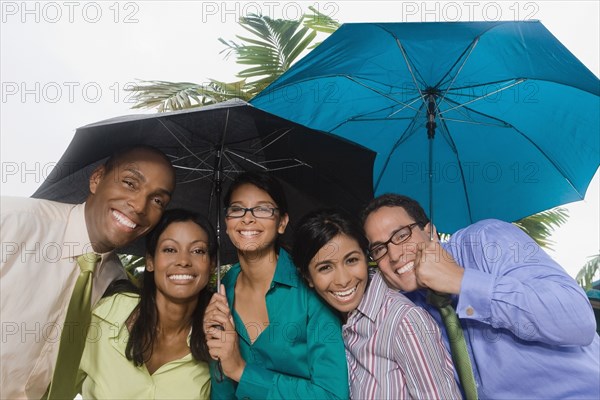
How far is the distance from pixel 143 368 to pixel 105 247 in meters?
0.82

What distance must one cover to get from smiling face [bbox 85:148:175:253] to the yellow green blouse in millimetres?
504

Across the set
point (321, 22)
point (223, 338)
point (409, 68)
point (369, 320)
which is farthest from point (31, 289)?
point (321, 22)

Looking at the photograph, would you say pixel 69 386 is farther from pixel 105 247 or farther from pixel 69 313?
pixel 105 247

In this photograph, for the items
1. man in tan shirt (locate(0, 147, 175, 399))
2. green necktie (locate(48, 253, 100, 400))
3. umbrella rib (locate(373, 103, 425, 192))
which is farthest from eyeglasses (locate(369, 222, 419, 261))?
green necktie (locate(48, 253, 100, 400))

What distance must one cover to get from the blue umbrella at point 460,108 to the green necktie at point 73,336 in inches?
58.4

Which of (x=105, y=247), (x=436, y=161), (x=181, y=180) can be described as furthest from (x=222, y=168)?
(x=436, y=161)

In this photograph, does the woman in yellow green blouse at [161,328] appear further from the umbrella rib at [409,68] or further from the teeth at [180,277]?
the umbrella rib at [409,68]

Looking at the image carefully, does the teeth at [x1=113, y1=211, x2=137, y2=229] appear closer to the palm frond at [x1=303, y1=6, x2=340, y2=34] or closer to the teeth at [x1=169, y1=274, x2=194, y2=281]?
the teeth at [x1=169, y1=274, x2=194, y2=281]

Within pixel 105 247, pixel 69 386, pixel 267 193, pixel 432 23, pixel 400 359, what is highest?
pixel 432 23

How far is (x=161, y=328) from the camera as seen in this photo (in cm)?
347

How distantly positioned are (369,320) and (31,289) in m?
1.93

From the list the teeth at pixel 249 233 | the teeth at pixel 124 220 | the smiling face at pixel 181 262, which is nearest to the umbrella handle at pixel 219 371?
the smiling face at pixel 181 262

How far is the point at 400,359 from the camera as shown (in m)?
2.78

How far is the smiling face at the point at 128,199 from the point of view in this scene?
342cm
